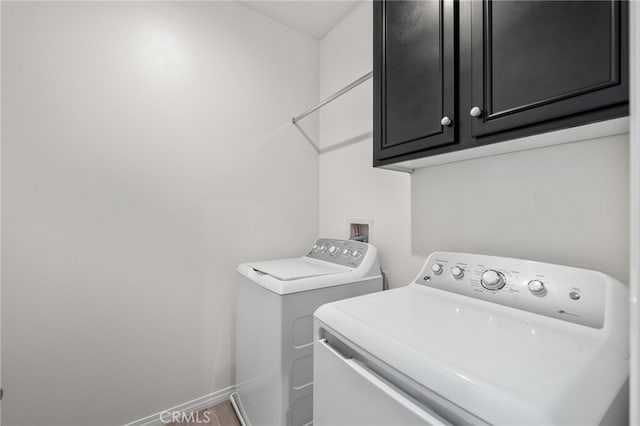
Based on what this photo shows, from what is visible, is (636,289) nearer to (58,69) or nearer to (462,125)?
(462,125)

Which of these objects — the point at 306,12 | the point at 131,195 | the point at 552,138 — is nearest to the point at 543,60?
the point at 552,138

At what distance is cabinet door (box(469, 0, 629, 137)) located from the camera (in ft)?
2.11

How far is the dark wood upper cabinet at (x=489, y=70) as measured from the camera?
26.1 inches

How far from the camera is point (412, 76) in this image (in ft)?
3.58

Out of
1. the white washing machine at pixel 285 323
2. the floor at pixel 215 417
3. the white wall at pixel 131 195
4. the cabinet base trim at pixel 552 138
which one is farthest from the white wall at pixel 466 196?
the floor at pixel 215 417

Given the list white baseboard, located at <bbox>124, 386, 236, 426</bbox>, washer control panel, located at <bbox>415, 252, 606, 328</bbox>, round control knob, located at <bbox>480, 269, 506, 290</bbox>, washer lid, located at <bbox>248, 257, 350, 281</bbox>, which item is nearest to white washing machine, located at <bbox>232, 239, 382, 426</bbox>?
washer lid, located at <bbox>248, 257, 350, 281</bbox>

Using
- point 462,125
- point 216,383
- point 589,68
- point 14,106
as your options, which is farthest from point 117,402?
point 589,68

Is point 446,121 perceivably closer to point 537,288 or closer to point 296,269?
point 537,288

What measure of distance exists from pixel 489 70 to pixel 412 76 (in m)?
0.30

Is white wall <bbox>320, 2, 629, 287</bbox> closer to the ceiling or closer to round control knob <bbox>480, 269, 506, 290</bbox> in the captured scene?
the ceiling

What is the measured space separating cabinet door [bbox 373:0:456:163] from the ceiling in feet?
2.48

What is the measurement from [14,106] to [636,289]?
2.12 m

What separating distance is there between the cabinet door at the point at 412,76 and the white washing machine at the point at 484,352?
22.2 inches

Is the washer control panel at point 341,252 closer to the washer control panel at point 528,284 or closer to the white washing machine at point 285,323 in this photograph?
the white washing machine at point 285,323
